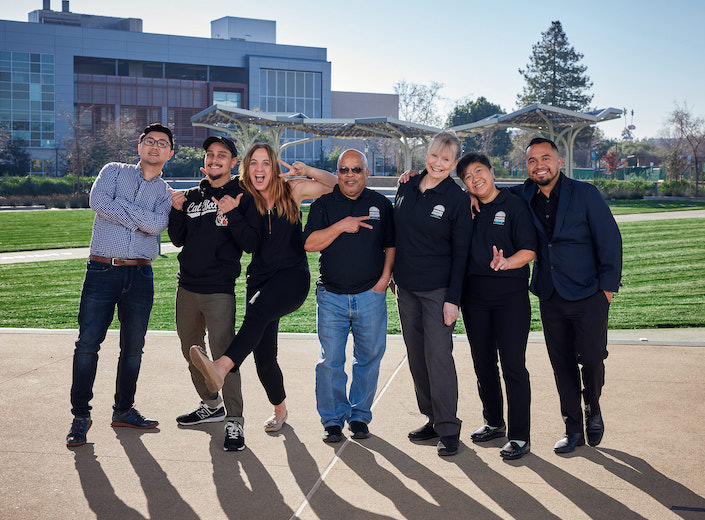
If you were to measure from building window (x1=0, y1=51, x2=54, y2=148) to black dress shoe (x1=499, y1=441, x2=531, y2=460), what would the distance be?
76264mm

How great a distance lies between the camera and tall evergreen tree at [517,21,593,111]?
250ft

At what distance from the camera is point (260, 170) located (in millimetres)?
4992

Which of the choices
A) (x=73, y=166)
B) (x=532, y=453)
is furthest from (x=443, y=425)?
(x=73, y=166)

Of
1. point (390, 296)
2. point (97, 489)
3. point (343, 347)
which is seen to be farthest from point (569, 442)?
point (390, 296)

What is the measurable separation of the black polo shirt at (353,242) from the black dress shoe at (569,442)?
5.06 feet

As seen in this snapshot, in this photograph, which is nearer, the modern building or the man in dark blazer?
the man in dark blazer

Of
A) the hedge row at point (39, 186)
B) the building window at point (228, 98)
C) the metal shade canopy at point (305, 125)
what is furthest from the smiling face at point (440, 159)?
the building window at point (228, 98)

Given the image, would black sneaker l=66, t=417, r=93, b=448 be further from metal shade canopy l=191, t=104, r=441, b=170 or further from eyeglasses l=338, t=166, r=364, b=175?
metal shade canopy l=191, t=104, r=441, b=170

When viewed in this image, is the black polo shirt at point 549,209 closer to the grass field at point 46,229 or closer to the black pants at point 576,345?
the black pants at point 576,345

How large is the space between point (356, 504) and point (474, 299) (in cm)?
154

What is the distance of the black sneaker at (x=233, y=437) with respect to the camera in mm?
4750

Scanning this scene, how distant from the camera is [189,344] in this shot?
209 inches

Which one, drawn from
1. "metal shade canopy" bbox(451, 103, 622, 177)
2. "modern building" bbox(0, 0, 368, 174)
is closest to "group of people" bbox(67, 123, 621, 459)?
"metal shade canopy" bbox(451, 103, 622, 177)

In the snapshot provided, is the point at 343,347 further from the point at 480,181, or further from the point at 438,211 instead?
the point at 480,181
